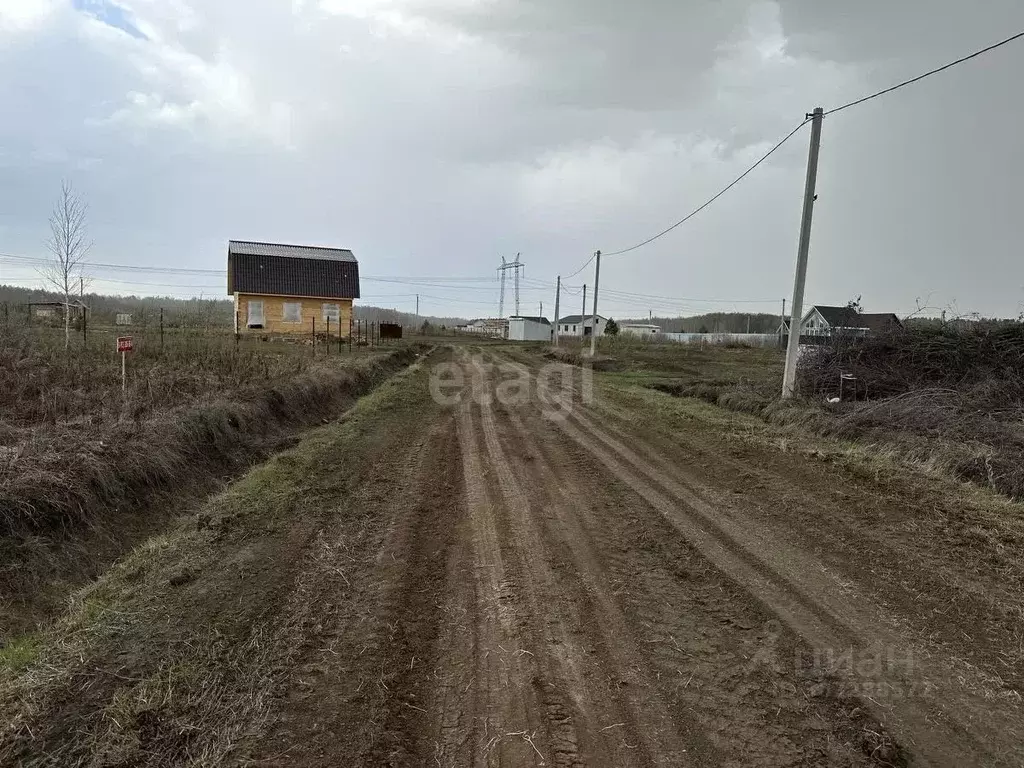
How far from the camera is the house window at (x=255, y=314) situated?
3070 centimetres

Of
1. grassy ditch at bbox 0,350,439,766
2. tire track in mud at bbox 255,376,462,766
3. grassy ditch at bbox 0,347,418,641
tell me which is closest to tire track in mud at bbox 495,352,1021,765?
tire track in mud at bbox 255,376,462,766

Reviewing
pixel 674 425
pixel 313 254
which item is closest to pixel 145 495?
pixel 674 425

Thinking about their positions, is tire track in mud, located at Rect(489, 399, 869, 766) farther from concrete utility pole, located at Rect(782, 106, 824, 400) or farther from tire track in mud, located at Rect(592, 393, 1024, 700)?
concrete utility pole, located at Rect(782, 106, 824, 400)

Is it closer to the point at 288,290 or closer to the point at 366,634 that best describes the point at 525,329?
the point at 288,290

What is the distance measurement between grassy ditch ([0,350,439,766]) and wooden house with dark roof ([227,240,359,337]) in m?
27.1

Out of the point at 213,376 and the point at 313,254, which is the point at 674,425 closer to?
the point at 213,376

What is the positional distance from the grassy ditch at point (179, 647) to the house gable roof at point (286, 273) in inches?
1087

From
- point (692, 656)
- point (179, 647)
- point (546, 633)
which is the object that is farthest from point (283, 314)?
point (692, 656)

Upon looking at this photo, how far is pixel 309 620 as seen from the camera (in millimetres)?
3615

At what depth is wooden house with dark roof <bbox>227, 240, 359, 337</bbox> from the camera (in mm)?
30625

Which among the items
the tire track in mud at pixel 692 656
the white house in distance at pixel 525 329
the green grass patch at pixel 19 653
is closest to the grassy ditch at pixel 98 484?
the green grass patch at pixel 19 653

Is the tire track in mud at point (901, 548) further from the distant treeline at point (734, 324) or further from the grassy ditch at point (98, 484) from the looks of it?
the distant treeline at point (734, 324)

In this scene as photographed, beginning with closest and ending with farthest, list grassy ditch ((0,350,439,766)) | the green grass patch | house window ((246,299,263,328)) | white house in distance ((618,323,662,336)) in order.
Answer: grassy ditch ((0,350,439,766)) → the green grass patch → house window ((246,299,263,328)) → white house in distance ((618,323,662,336))

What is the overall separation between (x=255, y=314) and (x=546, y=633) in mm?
31519
